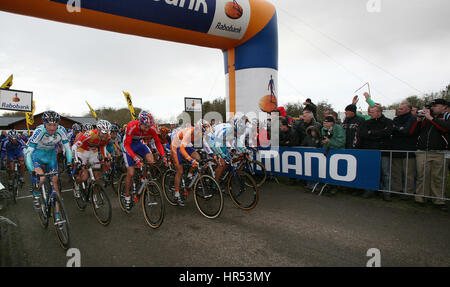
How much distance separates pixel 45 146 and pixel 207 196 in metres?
3.44

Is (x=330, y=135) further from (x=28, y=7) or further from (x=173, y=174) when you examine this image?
(x=28, y=7)

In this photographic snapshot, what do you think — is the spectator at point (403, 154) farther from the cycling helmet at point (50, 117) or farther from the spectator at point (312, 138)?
the cycling helmet at point (50, 117)

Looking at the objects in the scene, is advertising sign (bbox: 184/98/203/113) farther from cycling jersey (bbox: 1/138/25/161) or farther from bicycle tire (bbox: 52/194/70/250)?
bicycle tire (bbox: 52/194/70/250)

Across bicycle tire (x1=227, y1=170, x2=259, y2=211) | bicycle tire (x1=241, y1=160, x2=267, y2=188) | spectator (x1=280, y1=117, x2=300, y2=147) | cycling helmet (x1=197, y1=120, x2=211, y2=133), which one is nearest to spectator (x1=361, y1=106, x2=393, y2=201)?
spectator (x1=280, y1=117, x2=300, y2=147)

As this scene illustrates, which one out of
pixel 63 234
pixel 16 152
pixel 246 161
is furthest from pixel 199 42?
pixel 16 152

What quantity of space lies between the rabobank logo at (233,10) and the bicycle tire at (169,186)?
5.70 m

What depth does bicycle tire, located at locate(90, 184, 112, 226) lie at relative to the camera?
423cm

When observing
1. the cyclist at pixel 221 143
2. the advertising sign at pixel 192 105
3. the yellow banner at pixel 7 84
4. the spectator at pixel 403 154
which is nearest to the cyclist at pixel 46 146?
the cyclist at pixel 221 143

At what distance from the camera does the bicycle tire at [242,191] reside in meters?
4.84

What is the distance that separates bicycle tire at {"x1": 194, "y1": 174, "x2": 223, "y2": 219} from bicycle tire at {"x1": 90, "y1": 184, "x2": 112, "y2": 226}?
66.1 inches

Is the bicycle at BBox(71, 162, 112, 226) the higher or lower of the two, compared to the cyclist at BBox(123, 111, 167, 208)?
lower

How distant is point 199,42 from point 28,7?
187 inches

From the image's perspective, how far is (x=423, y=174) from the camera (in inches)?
186

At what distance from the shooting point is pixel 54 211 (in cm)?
361
